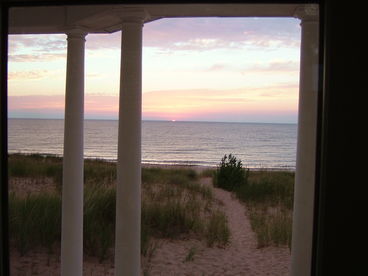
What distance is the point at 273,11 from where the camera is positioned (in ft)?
8.32

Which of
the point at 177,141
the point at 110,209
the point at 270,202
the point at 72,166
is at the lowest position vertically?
the point at 270,202

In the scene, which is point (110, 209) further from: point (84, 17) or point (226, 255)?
point (84, 17)

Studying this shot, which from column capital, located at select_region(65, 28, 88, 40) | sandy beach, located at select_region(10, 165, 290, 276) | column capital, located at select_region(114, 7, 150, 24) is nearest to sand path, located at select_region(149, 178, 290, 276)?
sandy beach, located at select_region(10, 165, 290, 276)

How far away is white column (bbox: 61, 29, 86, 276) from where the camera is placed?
12.6 ft

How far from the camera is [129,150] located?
3.32 meters

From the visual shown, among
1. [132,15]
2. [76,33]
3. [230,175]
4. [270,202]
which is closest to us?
[132,15]

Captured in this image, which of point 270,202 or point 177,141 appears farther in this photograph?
point 177,141

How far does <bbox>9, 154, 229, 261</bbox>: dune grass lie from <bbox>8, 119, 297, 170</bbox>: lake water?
1.14 feet

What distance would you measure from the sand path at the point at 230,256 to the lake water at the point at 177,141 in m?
1.34

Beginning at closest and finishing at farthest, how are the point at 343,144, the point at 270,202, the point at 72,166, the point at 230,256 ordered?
the point at 343,144 → the point at 72,166 → the point at 270,202 → the point at 230,256

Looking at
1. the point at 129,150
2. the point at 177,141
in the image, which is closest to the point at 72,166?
the point at 129,150

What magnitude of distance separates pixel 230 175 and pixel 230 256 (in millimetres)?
2115

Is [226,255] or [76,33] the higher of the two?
[76,33]

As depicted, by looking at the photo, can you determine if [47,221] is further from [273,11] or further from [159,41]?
[273,11]
